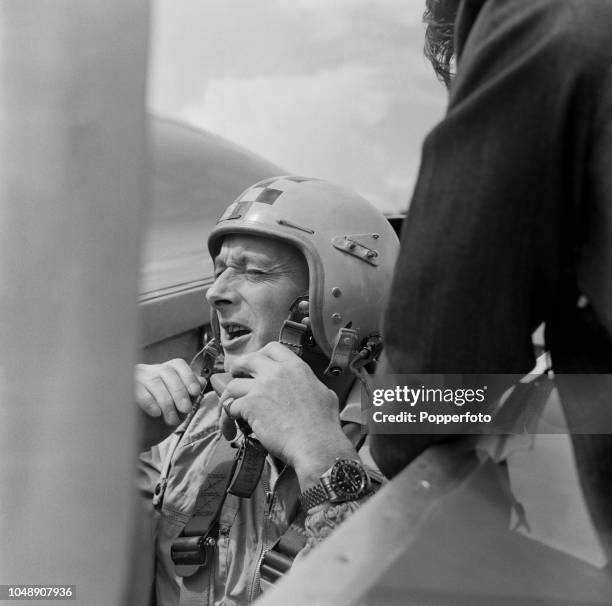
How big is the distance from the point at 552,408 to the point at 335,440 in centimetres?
74

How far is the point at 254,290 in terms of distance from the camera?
6.62 feet

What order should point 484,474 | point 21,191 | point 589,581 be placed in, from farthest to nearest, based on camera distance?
1. point 484,474
2. point 589,581
3. point 21,191

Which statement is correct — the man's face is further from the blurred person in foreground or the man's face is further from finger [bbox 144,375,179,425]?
the blurred person in foreground

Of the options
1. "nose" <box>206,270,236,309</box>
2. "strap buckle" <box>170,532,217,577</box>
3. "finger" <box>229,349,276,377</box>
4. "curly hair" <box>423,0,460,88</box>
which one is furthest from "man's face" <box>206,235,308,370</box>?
"curly hair" <box>423,0,460,88</box>

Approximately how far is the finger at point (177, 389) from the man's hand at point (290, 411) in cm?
10

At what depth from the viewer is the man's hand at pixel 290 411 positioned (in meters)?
1.54

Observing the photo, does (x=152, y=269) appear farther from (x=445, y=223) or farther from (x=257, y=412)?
(x=445, y=223)

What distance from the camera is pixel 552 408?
887 millimetres

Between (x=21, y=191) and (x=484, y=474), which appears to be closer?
(x=21, y=191)

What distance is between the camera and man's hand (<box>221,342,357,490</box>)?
1.54 meters

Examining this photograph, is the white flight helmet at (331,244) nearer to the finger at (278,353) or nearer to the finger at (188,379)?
the finger at (278,353)

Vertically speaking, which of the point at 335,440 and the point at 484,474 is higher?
the point at 484,474

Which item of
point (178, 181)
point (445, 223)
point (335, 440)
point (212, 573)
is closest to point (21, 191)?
point (445, 223)

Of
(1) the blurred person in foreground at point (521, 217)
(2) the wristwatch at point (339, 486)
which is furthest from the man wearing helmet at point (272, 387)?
(1) the blurred person in foreground at point (521, 217)
